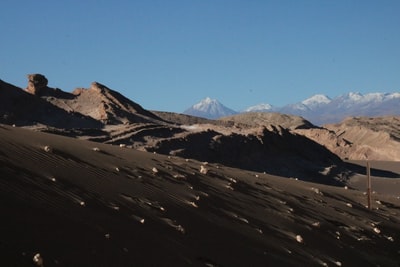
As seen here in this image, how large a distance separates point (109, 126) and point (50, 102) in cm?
516

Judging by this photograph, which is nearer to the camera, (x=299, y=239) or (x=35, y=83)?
(x=299, y=239)

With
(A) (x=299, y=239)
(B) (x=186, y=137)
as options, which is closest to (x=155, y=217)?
(A) (x=299, y=239)

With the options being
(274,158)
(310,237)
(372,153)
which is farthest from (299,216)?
(372,153)

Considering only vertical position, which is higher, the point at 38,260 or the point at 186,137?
the point at 186,137

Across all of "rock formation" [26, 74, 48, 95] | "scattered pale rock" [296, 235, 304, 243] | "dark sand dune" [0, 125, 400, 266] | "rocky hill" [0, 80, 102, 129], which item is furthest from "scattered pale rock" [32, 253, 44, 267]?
"rock formation" [26, 74, 48, 95]

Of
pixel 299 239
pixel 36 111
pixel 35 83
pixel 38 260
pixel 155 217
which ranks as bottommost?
pixel 38 260

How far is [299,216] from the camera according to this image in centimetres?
1252

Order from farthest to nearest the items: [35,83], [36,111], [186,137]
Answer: [35,83]
[36,111]
[186,137]

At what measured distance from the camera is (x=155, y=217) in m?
8.81

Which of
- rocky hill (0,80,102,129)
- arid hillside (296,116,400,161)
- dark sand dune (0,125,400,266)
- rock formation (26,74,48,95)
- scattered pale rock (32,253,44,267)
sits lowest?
scattered pale rock (32,253,44,267)

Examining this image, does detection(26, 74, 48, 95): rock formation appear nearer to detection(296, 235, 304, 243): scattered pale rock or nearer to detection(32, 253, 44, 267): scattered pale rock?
detection(296, 235, 304, 243): scattered pale rock

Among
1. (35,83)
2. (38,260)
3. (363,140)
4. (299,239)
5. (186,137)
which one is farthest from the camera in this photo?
(363,140)

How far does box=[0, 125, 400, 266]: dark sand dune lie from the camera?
6.79 m

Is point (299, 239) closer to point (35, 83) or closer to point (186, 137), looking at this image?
point (186, 137)
